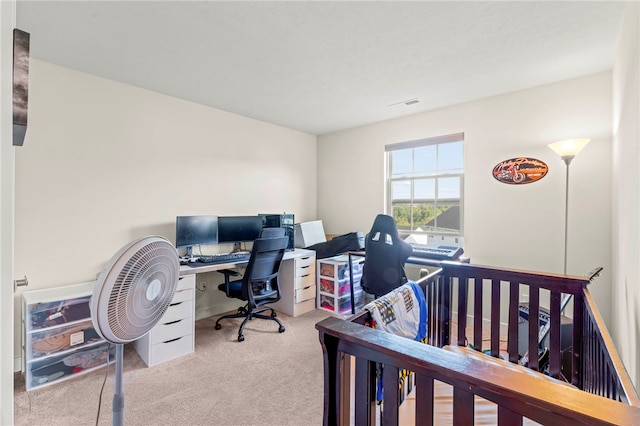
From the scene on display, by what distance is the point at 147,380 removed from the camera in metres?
2.14

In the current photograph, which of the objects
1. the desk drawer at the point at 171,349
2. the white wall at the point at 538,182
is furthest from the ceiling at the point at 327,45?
the desk drawer at the point at 171,349

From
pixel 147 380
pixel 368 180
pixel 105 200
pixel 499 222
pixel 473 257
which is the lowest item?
pixel 147 380

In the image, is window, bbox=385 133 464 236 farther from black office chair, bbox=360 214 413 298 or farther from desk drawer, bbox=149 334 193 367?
desk drawer, bbox=149 334 193 367

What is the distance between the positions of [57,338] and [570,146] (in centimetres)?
431

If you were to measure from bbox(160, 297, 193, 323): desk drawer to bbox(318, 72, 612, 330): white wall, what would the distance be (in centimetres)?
294

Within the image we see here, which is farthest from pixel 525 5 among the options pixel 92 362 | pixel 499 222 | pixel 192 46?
pixel 92 362

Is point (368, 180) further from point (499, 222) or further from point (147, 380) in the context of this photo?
point (147, 380)

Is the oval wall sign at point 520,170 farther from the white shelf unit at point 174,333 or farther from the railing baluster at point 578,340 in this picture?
the white shelf unit at point 174,333

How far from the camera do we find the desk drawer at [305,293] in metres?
3.46

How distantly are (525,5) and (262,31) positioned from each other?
5.25ft

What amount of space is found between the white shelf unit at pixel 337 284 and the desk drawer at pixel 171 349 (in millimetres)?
1617

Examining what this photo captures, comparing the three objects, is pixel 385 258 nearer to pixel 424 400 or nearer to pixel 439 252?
pixel 439 252

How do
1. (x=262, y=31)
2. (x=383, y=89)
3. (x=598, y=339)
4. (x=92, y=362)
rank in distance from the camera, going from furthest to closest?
(x=383, y=89) → (x=92, y=362) → (x=262, y=31) → (x=598, y=339)

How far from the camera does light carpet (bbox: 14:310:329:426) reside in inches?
69.7
